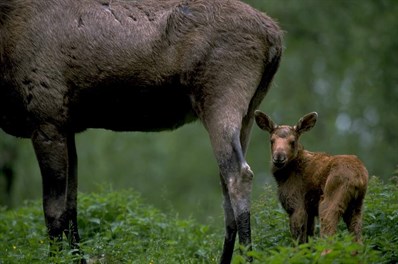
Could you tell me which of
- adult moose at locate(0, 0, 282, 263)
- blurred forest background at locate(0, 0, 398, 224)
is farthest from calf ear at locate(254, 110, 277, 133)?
blurred forest background at locate(0, 0, 398, 224)

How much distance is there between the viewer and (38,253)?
30.9 feet

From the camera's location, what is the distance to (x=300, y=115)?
24.0 meters

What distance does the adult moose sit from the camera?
31.3ft

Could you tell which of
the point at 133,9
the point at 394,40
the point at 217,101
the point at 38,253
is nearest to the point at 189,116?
the point at 217,101

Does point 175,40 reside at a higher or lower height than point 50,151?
higher

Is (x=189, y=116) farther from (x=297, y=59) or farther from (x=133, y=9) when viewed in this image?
(x=297, y=59)

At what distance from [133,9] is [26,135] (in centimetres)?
168

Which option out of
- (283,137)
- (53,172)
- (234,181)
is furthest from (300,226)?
(53,172)

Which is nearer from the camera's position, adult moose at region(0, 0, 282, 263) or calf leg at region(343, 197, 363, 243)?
calf leg at region(343, 197, 363, 243)

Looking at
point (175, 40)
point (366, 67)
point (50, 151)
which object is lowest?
point (50, 151)

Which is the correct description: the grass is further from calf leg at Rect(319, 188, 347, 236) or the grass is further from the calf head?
the calf head

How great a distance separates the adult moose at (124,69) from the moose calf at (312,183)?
18.3 inches

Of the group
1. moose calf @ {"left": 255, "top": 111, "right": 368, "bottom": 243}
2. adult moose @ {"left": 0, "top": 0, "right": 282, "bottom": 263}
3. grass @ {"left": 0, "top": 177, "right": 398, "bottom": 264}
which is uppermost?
adult moose @ {"left": 0, "top": 0, "right": 282, "bottom": 263}

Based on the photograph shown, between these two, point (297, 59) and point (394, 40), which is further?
point (297, 59)
